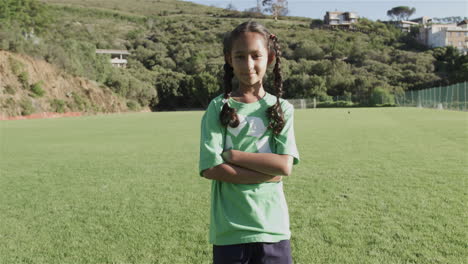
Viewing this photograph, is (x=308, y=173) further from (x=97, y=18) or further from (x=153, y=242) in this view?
(x=97, y=18)

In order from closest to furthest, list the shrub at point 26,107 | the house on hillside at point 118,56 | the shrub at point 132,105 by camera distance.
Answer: the shrub at point 26,107, the shrub at point 132,105, the house on hillside at point 118,56

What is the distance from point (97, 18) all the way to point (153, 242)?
14267 cm

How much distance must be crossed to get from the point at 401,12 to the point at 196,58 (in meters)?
137

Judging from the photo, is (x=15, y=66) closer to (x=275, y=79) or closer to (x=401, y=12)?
(x=275, y=79)

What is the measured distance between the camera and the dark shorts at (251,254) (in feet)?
6.48

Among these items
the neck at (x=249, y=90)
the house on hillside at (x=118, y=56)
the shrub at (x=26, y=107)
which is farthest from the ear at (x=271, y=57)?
the house on hillside at (x=118, y=56)

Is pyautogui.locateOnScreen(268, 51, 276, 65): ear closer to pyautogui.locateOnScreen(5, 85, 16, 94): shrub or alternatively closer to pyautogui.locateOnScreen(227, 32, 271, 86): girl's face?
pyautogui.locateOnScreen(227, 32, 271, 86): girl's face

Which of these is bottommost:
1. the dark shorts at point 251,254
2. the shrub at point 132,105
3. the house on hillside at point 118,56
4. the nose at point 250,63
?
the shrub at point 132,105

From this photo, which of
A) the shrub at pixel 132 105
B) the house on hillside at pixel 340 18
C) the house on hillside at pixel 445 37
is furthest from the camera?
the house on hillside at pixel 340 18

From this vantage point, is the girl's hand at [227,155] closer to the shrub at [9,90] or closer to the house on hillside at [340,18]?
the shrub at [9,90]

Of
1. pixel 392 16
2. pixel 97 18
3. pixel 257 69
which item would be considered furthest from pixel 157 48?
pixel 392 16

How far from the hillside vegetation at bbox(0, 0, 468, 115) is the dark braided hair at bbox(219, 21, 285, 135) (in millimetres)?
49115

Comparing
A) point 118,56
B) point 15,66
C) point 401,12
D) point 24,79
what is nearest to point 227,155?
point 24,79

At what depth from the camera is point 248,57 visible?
2.06 m
